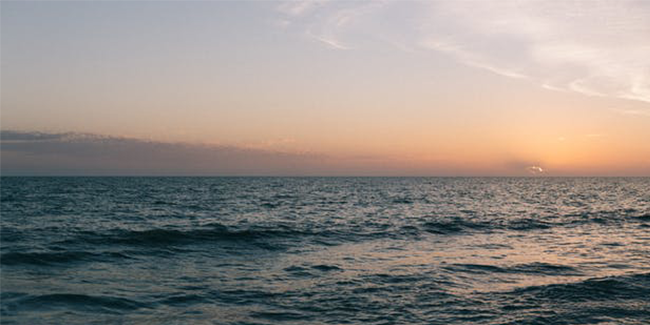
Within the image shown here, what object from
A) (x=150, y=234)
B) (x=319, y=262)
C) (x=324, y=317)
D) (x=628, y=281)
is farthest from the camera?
(x=150, y=234)

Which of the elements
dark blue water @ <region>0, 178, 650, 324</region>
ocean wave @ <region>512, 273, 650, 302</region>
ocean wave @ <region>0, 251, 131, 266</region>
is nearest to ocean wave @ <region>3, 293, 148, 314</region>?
dark blue water @ <region>0, 178, 650, 324</region>

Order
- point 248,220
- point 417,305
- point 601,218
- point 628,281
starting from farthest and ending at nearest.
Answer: point 601,218, point 248,220, point 628,281, point 417,305

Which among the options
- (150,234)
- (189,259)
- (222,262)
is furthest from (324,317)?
(150,234)

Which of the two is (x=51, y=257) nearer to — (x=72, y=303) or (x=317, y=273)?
(x=72, y=303)

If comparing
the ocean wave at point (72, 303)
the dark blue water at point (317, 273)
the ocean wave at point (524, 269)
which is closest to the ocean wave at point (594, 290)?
the dark blue water at point (317, 273)

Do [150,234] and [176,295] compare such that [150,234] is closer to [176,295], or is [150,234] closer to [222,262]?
[222,262]

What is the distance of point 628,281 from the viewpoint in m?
15.6

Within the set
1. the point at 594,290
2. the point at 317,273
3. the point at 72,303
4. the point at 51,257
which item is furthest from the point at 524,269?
the point at 51,257

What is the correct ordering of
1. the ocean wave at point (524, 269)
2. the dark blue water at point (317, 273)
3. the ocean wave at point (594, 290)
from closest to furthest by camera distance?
1. the dark blue water at point (317, 273)
2. the ocean wave at point (594, 290)
3. the ocean wave at point (524, 269)

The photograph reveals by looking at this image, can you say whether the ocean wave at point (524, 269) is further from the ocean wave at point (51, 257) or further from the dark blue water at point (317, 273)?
the ocean wave at point (51, 257)

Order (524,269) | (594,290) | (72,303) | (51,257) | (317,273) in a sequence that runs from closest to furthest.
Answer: (72,303)
(594,290)
(317,273)
(524,269)
(51,257)

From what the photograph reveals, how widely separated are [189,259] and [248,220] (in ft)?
51.0

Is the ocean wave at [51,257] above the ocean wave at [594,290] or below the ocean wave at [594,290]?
below

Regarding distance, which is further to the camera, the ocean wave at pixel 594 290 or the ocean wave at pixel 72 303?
the ocean wave at pixel 594 290
